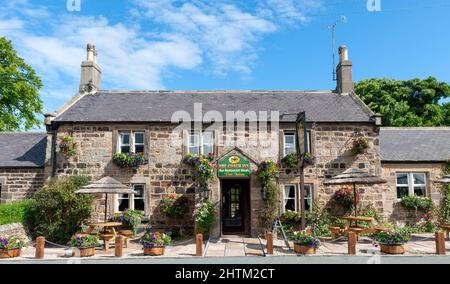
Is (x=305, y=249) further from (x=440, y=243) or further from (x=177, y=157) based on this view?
(x=177, y=157)

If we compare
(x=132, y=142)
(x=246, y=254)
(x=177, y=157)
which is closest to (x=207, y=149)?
(x=177, y=157)

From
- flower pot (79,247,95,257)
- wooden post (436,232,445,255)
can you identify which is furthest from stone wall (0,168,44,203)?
wooden post (436,232,445,255)

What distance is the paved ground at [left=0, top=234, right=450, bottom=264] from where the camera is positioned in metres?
9.04

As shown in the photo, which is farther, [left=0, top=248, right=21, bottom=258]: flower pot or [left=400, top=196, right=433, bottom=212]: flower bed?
[left=400, top=196, right=433, bottom=212]: flower bed

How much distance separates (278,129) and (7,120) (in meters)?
20.8

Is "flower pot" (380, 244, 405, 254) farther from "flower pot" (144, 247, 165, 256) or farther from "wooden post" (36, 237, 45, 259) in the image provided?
"wooden post" (36, 237, 45, 259)

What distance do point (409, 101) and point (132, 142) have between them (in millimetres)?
23178

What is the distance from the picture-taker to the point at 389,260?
29.1ft

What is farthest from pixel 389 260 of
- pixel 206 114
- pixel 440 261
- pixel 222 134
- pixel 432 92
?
pixel 432 92

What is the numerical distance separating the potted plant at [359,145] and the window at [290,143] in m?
1.91

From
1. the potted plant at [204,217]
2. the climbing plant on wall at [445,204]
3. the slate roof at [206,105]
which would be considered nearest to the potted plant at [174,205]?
the potted plant at [204,217]

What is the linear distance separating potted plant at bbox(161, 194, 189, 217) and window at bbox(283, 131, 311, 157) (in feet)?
15.6

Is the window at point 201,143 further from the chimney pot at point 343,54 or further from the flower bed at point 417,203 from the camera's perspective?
the flower bed at point 417,203

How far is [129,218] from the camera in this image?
12836 mm
